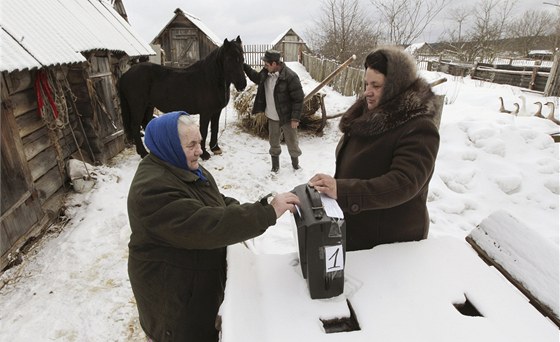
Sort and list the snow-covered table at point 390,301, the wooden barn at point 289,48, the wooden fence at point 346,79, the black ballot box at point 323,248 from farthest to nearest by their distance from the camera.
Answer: the wooden barn at point 289,48, the wooden fence at point 346,79, the black ballot box at point 323,248, the snow-covered table at point 390,301

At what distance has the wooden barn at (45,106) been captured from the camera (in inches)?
118

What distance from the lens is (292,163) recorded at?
5.46 metres

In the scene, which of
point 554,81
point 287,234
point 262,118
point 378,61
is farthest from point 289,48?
point 378,61

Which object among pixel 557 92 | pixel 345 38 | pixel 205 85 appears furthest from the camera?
pixel 345 38

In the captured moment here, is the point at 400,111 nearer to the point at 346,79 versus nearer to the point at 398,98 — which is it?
the point at 398,98

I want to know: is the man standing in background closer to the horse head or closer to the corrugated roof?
the horse head

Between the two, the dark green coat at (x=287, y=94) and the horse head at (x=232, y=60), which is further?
the horse head at (x=232, y=60)

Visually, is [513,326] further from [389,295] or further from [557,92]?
[557,92]

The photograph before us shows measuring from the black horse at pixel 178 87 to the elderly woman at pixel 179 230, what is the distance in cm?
394

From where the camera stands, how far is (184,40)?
17.5 metres

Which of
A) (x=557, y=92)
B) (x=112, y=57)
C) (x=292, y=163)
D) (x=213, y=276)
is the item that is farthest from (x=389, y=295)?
(x=557, y=92)

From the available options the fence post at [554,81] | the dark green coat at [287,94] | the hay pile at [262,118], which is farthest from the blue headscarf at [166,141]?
the fence post at [554,81]

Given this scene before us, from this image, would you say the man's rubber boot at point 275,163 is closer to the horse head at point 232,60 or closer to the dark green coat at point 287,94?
the dark green coat at point 287,94

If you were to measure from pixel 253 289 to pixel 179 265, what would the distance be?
391mm
